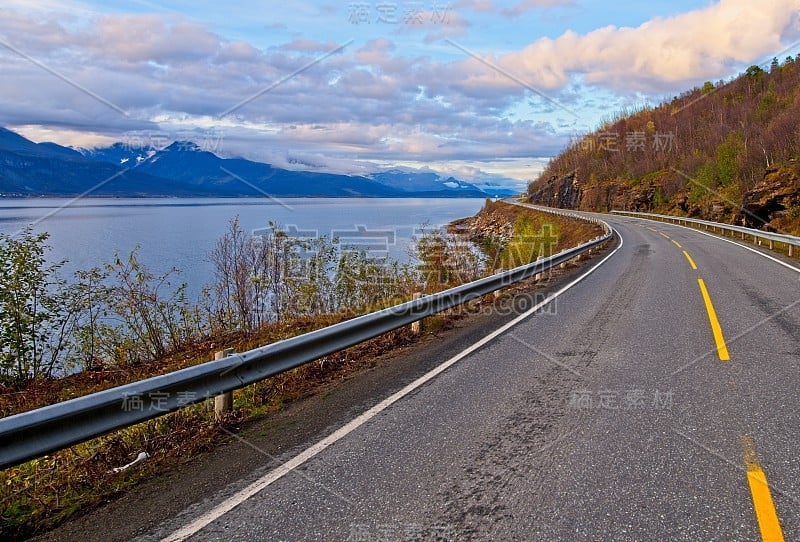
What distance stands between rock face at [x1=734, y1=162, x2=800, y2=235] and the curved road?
27919mm

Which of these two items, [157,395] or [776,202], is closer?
[157,395]

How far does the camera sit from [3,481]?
420 centimetres

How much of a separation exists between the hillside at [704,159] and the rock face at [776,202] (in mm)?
65

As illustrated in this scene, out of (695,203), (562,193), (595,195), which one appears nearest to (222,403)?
(695,203)

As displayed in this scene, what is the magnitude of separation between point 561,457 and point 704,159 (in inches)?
2892

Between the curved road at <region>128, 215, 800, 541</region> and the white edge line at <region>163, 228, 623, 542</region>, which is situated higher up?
the curved road at <region>128, 215, 800, 541</region>

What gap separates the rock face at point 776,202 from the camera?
97.2 ft

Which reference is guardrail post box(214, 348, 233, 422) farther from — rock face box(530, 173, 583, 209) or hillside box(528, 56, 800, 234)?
rock face box(530, 173, 583, 209)

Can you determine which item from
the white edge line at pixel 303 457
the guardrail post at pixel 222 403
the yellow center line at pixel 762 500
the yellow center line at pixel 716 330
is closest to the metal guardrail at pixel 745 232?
the yellow center line at pixel 716 330

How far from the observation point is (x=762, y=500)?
317cm

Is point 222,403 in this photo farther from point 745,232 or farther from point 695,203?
point 695,203

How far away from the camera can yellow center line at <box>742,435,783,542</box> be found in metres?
2.83

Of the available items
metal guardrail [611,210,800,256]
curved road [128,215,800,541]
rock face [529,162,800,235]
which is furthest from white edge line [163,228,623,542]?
rock face [529,162,800,235]

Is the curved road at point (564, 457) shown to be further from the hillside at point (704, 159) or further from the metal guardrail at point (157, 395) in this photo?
the hillside at point (704, 159)
